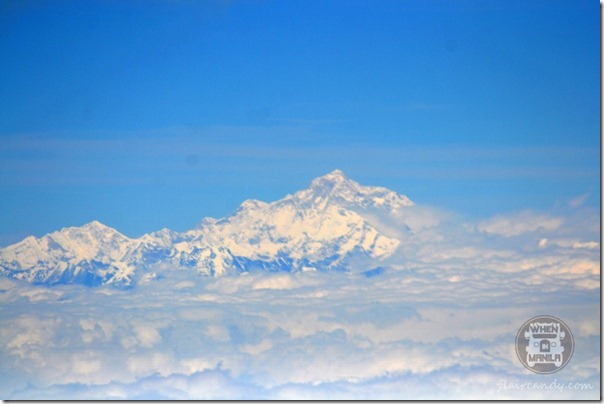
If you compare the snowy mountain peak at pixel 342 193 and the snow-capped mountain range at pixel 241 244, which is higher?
the snowy mountain peak at pixel 342 193

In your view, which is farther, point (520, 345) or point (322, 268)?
point (322, 268)

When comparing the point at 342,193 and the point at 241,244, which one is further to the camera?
the point at 241,244

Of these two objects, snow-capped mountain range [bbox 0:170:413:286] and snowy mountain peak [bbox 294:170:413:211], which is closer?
snowy mountain peak [bbox 294:170:413:211]

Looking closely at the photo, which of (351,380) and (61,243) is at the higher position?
(61,243)

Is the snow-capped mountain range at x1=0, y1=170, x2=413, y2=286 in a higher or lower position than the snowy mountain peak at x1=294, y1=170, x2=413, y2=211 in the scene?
lower

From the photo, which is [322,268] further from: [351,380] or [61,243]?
[61,243]

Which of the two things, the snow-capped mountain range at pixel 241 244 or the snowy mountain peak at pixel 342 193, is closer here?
the snowy mountain peak at pixel 342 193

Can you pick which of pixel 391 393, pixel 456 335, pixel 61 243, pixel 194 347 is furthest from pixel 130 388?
pixel 456 335

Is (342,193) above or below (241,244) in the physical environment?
above
